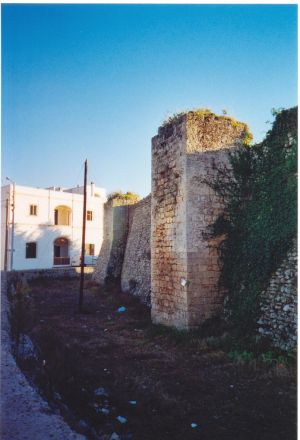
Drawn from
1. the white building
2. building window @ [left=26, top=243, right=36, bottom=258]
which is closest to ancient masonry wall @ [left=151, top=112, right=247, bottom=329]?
the white building

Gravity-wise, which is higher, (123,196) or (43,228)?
(123,196)

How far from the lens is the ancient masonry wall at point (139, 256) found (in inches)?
549

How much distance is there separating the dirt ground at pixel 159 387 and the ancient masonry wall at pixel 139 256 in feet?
16.2

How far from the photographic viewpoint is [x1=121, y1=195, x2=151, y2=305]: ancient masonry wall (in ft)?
45.8

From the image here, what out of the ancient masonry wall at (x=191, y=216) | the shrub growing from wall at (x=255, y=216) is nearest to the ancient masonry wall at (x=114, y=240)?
the ancient masonry wall at (x=191, y=216)

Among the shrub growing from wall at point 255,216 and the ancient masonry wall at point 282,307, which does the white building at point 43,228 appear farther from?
the ancient masonry wall at point 282,307

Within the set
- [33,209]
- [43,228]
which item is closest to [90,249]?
[43,228]

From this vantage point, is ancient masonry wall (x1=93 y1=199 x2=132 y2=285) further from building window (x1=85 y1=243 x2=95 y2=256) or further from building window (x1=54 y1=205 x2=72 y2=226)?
building window (x1=54 y1=205 x2=72 y2=226)

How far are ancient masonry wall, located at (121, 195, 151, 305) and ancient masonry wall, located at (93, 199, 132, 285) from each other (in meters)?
1.32

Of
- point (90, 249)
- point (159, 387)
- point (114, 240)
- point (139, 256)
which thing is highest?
point (114, 240)

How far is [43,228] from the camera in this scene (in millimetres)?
30219

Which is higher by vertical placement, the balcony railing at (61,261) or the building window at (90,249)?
the building window at (90,249)

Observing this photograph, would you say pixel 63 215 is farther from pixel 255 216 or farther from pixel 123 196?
pixel 255 216

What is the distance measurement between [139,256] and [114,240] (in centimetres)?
473
